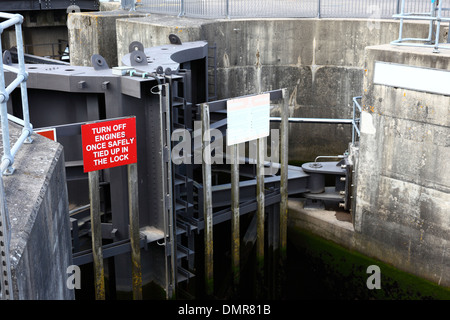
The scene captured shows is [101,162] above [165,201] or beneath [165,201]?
above

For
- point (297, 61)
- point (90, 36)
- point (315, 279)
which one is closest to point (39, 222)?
point (315, 279)

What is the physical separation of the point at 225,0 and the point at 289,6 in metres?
1.51

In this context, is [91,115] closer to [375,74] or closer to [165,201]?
[165,201]

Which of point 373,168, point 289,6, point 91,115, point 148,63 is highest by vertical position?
point 289,6

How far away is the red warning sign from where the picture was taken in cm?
764

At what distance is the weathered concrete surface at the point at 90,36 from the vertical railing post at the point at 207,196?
7.11 metres

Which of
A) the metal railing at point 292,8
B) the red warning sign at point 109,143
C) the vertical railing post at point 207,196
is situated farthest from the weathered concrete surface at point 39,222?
the metal railing at point 292,8

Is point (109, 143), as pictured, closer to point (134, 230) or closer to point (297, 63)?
point (134, 230)

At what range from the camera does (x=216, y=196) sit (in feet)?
33.0

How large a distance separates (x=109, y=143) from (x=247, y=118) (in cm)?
250

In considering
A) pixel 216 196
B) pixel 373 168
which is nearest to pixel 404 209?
pixel 373 168

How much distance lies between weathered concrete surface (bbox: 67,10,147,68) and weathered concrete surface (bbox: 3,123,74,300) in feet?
33.9

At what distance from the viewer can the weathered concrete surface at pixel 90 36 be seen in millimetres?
14977

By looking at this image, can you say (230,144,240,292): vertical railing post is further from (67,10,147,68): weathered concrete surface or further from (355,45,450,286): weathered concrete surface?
(67,10,147,68): weathered concrete surface
